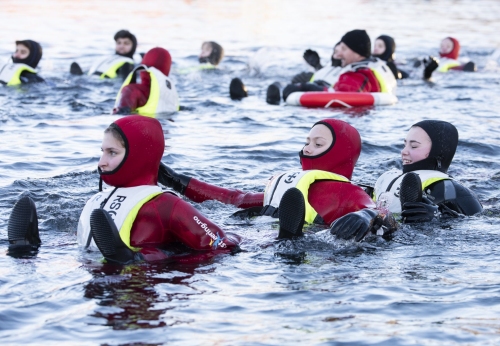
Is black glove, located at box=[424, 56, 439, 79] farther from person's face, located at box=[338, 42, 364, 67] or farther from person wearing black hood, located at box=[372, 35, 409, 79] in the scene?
person's face, located at box=[338, 42, 364, 67]

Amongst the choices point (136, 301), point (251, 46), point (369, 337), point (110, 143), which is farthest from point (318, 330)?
point (251, 46)

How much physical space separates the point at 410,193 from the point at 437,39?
19.3 meters

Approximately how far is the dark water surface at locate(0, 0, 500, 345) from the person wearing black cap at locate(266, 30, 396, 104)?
15.0 inches

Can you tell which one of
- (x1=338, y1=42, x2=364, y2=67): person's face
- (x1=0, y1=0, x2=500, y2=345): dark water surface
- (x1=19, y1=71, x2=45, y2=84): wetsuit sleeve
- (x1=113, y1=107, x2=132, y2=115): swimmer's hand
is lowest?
(x1=0, y1=0, x2=500, y2=345): dark water surface

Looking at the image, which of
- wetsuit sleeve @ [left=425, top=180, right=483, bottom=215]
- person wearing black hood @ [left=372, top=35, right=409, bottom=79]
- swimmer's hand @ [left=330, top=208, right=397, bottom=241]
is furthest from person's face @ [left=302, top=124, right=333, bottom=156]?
person wearing black hood @ [left=372, top=35, right=409, bottom=79]

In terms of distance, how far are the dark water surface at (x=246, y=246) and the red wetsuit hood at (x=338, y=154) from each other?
1.96 ft

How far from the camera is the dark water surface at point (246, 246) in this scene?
5262 mm

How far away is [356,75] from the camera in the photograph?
14.6 metres

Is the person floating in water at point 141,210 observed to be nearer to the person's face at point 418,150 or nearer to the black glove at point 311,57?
the person's face at point 418,150

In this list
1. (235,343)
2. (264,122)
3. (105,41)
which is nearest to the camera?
(235,343)

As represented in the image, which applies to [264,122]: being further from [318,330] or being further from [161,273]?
[318,330]

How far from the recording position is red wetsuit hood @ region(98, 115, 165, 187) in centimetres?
629

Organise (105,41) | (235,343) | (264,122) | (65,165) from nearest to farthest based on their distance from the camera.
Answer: (235,343) < (65,165) < (264,122) < (105,41)

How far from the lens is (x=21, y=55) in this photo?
613 inches
